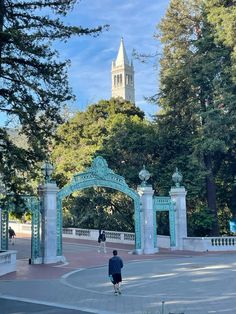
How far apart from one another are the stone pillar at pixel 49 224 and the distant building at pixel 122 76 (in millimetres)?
102793

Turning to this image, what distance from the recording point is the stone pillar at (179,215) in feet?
94.4

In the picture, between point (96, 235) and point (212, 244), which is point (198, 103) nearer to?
point (212, 244)

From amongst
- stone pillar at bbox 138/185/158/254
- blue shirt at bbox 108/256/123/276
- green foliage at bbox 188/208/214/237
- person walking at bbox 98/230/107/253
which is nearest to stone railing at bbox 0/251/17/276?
blue shirt at bbox 108/256/123/276

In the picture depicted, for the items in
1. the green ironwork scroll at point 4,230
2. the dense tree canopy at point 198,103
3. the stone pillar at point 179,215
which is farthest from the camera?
the dense tree canopy at point 198,103

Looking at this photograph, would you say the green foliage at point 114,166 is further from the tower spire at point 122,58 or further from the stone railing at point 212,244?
the tower spire at point 122,58

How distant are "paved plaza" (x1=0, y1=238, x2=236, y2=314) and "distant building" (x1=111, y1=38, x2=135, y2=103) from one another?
103220mm

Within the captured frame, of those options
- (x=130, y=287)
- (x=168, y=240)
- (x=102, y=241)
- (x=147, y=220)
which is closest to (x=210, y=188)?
(x=168, y=240)

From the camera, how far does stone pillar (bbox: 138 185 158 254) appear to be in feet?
88.2

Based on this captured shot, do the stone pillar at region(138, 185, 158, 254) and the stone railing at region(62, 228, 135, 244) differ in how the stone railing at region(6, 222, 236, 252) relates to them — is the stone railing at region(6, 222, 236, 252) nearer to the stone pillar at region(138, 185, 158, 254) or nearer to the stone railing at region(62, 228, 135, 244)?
the stone railing at region(62, 228, 135, 244)

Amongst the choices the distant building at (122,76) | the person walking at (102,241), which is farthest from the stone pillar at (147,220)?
the distant building at (122,76)

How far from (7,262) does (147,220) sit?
409 inches

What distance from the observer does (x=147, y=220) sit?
89.0ft

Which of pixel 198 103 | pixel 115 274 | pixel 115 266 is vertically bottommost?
pixel 115 274

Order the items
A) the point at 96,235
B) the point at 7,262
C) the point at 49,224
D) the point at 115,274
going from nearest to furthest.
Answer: the point at 115,274, the point at 7,262, the point at 49,224, the point at 96,235
